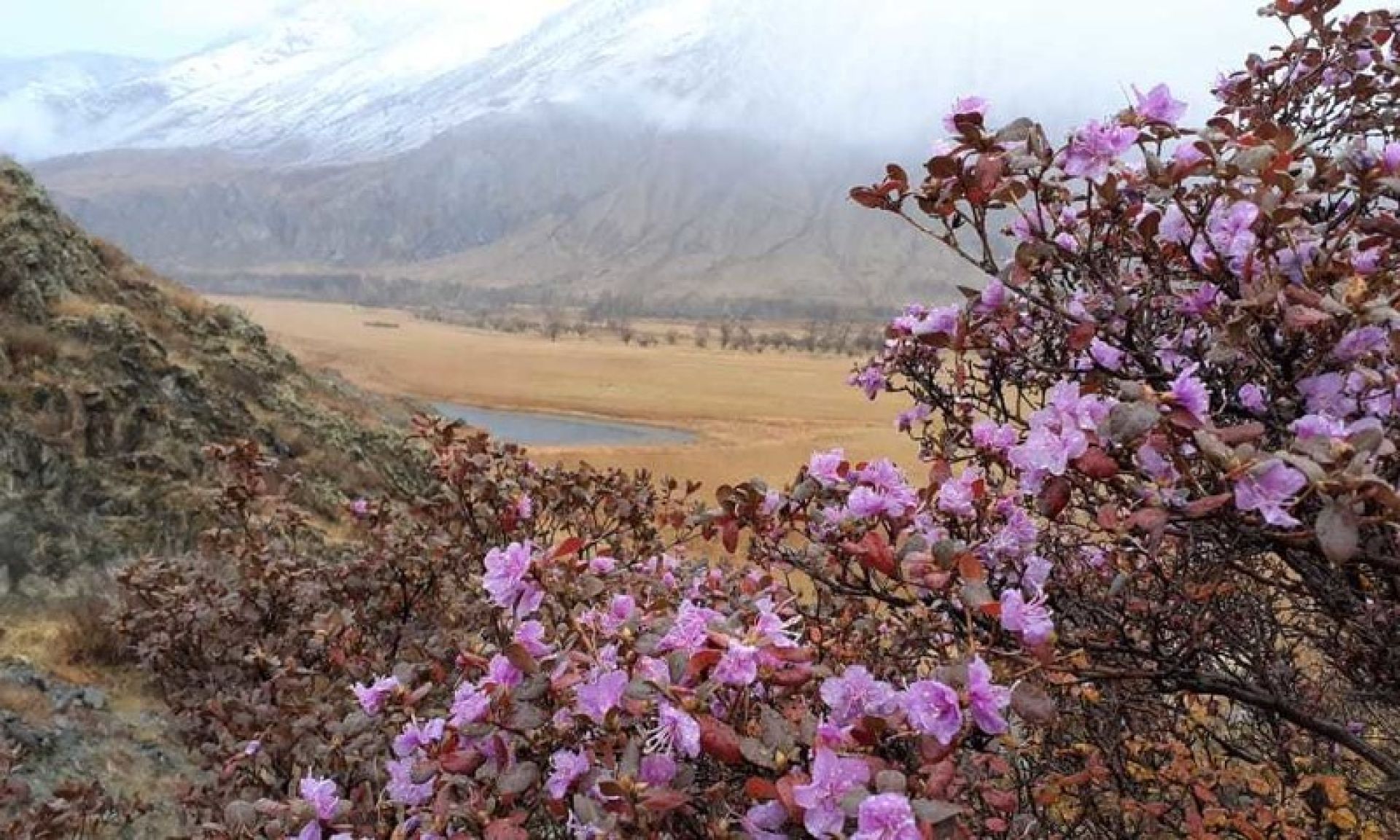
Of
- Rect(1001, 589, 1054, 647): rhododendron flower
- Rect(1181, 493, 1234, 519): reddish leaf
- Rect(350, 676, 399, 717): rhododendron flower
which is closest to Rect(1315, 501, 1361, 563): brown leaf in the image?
Rect(1181, 493, 1234, 519): reddish leaf

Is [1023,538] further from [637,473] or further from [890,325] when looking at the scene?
Result: [637,473]

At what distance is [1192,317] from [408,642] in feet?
9.76

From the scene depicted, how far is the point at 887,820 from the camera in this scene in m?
1.17

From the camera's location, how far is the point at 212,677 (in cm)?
398

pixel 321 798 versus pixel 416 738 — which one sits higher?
pixel 416 738

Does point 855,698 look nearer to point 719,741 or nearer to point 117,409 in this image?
point 719,741

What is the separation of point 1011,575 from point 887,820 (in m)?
1.03

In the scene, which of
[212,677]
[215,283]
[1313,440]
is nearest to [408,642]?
[212,677]

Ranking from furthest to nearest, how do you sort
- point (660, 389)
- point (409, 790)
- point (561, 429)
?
point (660, 389) → point (561, 429) → point (409, 790)

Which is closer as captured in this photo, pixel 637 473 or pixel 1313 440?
pixel 1313 440

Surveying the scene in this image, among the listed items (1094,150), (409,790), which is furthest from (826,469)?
(409,790)

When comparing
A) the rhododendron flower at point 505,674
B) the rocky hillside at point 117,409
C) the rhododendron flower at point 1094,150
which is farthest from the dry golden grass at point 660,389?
the rhododendron flower at point 505,674

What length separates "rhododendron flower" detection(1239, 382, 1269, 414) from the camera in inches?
72.4

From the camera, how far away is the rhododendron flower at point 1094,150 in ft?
6.57
